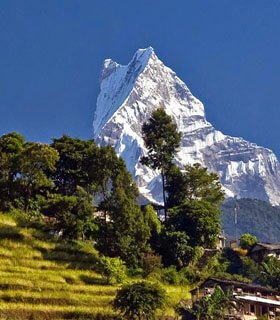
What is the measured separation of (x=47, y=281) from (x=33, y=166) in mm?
10730

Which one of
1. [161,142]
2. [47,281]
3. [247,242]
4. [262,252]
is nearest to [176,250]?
[161,142]

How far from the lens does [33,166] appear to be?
5241 cm

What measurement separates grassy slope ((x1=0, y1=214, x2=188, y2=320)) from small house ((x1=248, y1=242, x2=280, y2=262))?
21872 millimetres

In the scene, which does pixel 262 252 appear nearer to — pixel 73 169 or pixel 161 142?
pixel 161 142

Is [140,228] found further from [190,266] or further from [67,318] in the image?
[67,318]

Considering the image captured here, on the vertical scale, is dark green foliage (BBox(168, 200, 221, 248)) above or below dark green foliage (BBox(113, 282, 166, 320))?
above

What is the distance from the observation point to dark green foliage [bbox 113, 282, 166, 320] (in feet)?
141

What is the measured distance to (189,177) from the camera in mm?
67000

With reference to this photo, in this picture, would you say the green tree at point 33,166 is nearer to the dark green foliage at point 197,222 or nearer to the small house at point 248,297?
the dark green foliage at point 197,222

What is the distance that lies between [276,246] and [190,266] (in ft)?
68.8

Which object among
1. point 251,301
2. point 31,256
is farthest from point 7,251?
point 251,301

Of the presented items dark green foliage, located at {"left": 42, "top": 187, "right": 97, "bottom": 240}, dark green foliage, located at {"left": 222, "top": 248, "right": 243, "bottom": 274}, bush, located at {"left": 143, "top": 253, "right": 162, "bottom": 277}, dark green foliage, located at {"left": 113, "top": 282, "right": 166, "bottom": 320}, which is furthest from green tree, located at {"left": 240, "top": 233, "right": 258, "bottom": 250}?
dark green foliage, located at {"left": 113, "top": 282, "right": 166, "bottom": 320}

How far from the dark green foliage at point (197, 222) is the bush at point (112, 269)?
10.7 meters

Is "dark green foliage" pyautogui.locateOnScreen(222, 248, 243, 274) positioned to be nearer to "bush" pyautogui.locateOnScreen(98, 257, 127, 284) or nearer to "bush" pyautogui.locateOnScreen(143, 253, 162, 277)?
"bush" pyautogui.locateOnScreen(143, 253, 162, 277)
